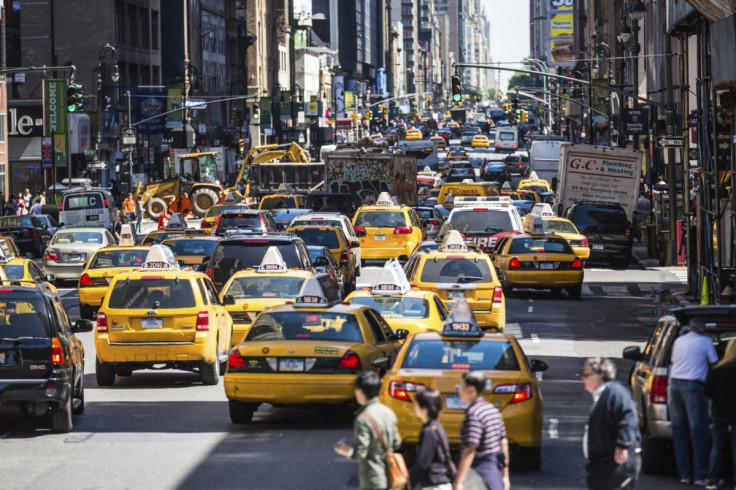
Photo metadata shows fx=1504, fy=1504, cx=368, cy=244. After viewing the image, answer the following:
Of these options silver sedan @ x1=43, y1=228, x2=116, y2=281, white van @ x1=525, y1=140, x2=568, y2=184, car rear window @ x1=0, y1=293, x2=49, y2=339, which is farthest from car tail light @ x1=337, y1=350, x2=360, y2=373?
white van @ x1=525, y1=140, x2=568, y2=184

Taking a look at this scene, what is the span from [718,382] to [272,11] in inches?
5536

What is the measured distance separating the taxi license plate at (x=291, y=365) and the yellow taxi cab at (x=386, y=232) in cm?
2406

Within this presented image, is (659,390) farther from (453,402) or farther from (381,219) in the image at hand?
(381,219)

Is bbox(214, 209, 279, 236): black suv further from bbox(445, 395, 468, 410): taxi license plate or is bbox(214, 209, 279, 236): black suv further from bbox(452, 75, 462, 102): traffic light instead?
bbox(445, 395, 468, 410): taxi license plate

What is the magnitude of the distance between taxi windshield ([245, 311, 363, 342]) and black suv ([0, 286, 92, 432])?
209cm

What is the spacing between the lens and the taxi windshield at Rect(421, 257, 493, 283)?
2531cm

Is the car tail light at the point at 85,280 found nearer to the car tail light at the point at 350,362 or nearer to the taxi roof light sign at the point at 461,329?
the car tail light at the point at 350,362

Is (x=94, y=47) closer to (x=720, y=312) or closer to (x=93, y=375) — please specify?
(x=93, y=375)

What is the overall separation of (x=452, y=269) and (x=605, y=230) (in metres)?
19.6

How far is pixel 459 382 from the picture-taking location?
13.5 meters

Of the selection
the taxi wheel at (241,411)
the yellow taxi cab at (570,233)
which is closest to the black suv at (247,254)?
the taxi wheel at (241,411)

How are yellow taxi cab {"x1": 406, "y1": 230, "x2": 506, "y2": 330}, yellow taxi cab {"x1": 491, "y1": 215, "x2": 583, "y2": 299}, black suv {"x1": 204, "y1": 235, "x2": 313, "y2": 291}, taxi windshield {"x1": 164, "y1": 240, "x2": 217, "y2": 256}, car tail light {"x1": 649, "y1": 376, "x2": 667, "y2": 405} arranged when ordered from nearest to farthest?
car tail light {"x1": 649, "y1": 376, "x2": 667, "y2": 405} → yellow taxi cab {"x1": 406, "y1": 230, "x2": 506, "y2": 330} → black suv {"x1": 204, "y1": 235, "x2": 313, "y2": 291} → taxi windshield {"x1": 164, "y1": 240, "x2": 217, "y2": 256} → yellow taxi cab {"x1": 491, "y1": 215, "x2": 583, "y2": 299}

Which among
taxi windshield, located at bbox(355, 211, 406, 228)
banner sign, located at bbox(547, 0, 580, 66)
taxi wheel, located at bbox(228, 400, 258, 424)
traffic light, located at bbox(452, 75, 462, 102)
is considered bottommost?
taxi wheel, located at bbox(228, 400, 258, 424)

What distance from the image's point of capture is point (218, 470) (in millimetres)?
14391
